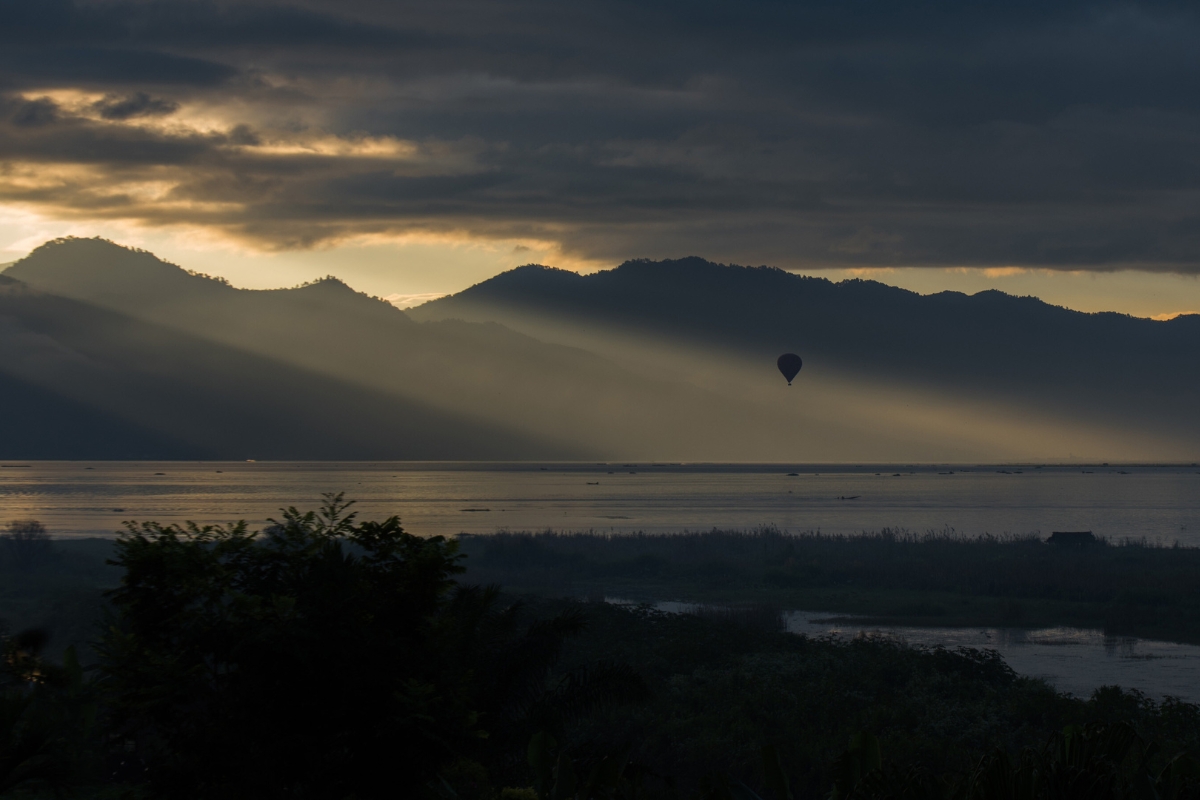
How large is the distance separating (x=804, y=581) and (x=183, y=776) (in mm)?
59407

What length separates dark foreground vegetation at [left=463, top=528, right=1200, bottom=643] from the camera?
57062mm

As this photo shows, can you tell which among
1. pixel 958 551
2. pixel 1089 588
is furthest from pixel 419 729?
pixel 958 551

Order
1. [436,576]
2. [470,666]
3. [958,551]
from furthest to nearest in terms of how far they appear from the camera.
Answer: [958,551]
[470,666]
[436,576]

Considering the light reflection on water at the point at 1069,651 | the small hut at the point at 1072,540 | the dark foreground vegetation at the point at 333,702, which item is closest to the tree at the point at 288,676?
the dark foreground vegetation at the point at 333,702

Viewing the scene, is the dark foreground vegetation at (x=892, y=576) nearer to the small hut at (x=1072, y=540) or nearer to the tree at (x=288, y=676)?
the small hut at (x=1072, y=540)

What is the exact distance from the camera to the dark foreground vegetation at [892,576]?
187ft

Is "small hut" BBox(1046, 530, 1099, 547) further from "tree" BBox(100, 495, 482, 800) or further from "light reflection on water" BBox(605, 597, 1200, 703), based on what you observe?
"tree" BBox(100, 495, 482, 800)

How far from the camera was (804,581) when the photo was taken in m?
68.3

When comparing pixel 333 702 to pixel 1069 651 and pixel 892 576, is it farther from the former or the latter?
pixel 892 576

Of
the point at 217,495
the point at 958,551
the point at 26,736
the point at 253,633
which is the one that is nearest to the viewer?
the point at 253,633

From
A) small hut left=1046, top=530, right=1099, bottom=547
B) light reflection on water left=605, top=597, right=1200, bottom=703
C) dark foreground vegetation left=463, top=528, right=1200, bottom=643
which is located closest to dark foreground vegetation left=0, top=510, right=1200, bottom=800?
light reflection on water left=605, top=597, right=1200, bottom=703

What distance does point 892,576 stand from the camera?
68.6 m

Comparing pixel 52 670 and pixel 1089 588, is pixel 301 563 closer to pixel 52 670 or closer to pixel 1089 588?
pixel 52 670

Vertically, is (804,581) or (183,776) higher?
(183,776)
